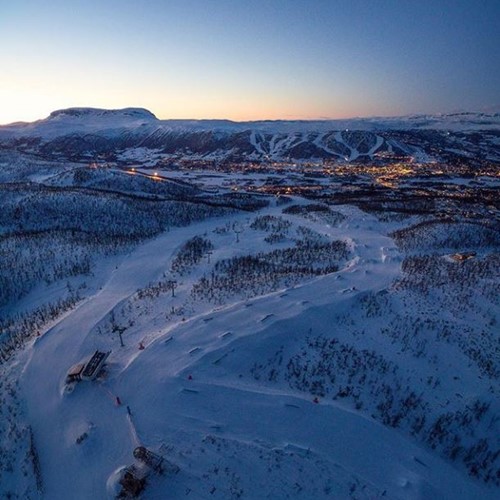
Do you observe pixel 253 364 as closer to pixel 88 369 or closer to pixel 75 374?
pixel 88 369

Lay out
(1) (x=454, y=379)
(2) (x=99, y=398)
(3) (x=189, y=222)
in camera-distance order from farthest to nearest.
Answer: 1. (3) (x=189, y=222)
2. (1) (x=454, y=379)
3. (2) (x=99, y=398)

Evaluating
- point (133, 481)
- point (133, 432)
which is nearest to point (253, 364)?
point (133, 432)

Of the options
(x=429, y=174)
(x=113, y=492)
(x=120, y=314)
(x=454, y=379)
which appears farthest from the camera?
(x=429, y=174)

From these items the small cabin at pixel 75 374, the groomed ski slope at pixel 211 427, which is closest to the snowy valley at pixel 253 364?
the groomed ski slope at pixel 211 427

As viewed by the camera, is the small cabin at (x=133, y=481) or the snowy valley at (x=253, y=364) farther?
the snowy valley at (x=253, y=364)

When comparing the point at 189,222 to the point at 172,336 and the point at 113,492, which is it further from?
the point at 113,492

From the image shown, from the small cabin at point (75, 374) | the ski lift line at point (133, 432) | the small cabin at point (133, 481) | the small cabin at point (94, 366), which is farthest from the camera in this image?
the small cabin at point (75, 374)

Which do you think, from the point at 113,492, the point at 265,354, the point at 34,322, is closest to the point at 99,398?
the point at 113,492

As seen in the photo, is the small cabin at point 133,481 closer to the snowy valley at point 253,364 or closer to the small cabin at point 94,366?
the snowy valley at point 253,364

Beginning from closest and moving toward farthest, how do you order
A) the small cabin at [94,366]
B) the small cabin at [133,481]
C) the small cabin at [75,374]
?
the small cabin at [133,481] → the small cabin at [94,366] → the small cabin at [75,374]
